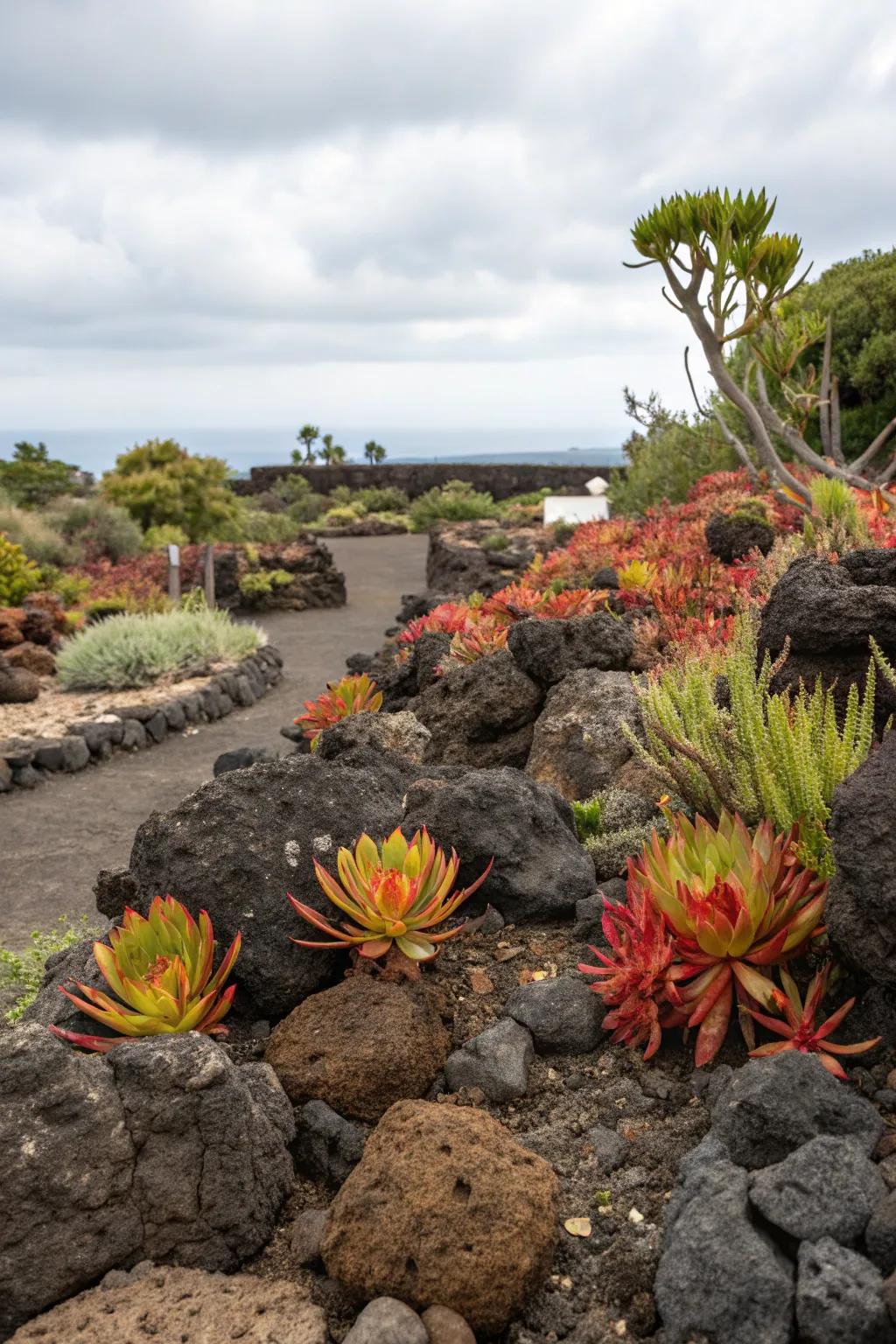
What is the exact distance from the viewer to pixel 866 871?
2.31 m

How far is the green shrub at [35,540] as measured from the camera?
1602cm

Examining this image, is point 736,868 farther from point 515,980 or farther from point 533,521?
point 533,521

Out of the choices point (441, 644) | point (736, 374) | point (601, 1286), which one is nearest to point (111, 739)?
point (441, 644)

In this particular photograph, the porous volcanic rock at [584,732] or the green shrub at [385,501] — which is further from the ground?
the green shrub at [385,501]

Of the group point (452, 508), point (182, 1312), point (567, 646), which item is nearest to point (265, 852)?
point (182, 1312)

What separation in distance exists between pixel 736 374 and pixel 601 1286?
13.5m

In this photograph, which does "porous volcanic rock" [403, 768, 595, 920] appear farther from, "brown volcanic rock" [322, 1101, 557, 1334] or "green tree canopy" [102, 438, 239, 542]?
"green tree canopy" [102, 438, 239, 542]

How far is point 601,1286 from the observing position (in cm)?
206

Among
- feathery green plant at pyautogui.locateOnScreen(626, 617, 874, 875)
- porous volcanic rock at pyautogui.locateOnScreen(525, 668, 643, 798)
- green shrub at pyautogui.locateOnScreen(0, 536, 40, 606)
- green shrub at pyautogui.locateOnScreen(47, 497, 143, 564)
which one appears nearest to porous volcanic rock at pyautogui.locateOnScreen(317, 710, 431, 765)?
porous volcanic rock at pyautogui.locateOnScreen(525, 668, 643, 798)

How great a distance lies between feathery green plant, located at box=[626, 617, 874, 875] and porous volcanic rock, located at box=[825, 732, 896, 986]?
0.40m

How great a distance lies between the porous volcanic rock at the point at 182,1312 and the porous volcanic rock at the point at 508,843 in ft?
4.67

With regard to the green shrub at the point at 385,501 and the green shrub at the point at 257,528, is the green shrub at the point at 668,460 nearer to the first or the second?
the green shrub at the point at 257,528

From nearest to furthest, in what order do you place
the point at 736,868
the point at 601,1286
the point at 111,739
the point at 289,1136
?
the point at 601,1286 → the point at 289,1136 → the point at 736,868 → the point at 111,739

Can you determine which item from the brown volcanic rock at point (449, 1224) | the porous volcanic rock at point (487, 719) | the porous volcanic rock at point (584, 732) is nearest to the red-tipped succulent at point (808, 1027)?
the brown volcanic rock at point (449, 1224)
